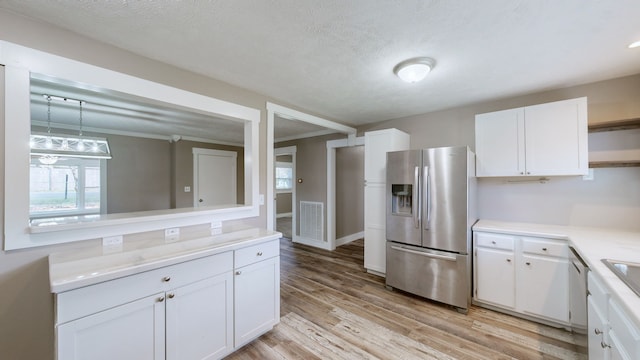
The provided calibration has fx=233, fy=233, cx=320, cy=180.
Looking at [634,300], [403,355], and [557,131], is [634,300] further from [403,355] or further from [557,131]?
[557,131]

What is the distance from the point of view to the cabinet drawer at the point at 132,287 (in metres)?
1.18

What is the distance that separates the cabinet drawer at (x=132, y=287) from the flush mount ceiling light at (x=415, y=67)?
2125 millimetres

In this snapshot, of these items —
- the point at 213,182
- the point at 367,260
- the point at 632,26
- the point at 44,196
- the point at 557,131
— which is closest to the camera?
the point at 632,26

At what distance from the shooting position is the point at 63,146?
2.89 m

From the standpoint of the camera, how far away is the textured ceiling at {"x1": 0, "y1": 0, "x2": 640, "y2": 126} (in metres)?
1.39

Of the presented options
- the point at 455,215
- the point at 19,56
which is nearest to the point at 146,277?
the point at 19,56

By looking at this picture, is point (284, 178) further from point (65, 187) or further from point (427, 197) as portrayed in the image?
point (427, 197)

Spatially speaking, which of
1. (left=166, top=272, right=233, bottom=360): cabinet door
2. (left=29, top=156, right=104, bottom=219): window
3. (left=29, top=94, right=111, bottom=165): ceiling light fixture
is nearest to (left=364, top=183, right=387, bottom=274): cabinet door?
(left=166, top=272, right=233, bottom=360): cabinet door

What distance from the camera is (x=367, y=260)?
359 cm

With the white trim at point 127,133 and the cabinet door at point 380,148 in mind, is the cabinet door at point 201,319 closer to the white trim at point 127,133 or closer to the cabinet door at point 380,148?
the cabinet door at point 380,148

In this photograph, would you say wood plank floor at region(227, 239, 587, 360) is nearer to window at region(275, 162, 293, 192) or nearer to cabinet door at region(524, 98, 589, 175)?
cabinet door at region(524, 98, 589, 175)

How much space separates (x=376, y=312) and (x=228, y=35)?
2882 millimetres

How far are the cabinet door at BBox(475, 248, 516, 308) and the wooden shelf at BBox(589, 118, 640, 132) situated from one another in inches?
58.8

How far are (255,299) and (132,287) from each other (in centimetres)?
91
